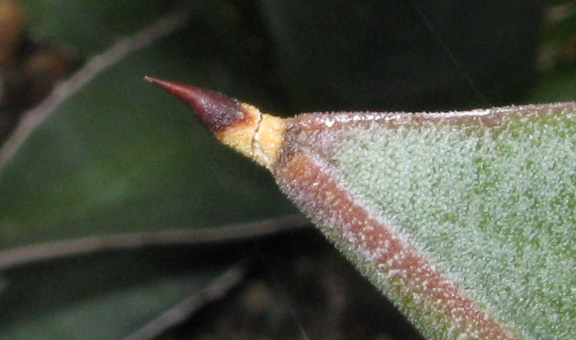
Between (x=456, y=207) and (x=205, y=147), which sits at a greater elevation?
(x=205, y=147)

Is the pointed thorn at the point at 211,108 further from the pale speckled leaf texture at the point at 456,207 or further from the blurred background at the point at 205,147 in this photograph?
the blurred background at the point at 205,147

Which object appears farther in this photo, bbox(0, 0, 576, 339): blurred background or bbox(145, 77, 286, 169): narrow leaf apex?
bbox(0, 0, 576, 339): blurred background

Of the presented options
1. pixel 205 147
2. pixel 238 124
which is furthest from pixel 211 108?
pixel 205 147

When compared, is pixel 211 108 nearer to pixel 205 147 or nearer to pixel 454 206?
pixel 454 206

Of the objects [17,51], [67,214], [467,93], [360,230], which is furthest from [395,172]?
[17,51]

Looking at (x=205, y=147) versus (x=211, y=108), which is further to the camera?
(x=205, y=147)

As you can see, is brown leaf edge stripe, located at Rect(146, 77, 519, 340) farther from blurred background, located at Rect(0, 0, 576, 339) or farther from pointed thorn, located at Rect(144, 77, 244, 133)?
blurred background, located at Rect(0, 0, 576, 339)

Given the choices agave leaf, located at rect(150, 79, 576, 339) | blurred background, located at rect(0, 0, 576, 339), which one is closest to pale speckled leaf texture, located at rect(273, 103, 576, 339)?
agave leaf, located at rect(150, 79, 576, 339)
